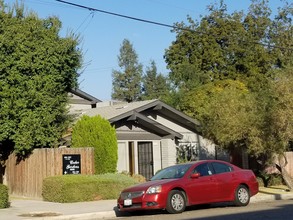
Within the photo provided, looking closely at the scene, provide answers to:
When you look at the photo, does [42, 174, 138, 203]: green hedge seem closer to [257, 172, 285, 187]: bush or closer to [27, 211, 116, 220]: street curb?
[27, 211, 116, 220]: street curb

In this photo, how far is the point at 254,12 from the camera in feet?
175

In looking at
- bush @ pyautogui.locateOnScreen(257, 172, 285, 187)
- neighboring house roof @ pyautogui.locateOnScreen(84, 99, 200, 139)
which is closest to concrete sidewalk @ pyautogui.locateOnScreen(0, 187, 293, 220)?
bush @ pyautogui.locateOnScreen(257, 172, 285, 187)

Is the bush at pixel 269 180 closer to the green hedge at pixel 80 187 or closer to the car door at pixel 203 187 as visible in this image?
the green hedge at pixel 80 187

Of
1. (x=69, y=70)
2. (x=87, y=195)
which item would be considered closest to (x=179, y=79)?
(x=69, y=70)

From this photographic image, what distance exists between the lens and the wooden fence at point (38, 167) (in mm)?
20828

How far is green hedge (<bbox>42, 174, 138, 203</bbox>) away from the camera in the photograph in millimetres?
19156

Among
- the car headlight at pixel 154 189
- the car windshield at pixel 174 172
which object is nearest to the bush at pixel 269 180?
the car windshield at pixel 174 172

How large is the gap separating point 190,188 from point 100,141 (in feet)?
25.6

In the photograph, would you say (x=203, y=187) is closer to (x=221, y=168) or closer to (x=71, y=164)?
(x=221, y=168)

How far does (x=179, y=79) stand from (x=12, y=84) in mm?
25357

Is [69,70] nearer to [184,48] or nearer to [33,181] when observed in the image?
[33,181]

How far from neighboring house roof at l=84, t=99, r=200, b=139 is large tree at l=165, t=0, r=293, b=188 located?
1351 mm

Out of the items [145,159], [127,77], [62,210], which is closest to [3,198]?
[62,210]

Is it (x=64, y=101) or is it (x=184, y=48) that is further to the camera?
(x=184, y=48)
